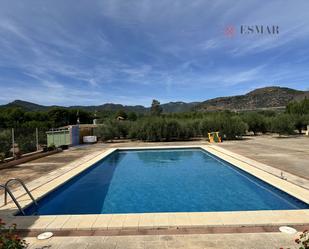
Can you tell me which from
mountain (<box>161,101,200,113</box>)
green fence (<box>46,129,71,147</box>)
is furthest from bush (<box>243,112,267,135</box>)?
mountain (<box>161,101,200,113</box>)

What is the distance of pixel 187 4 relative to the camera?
10242mm

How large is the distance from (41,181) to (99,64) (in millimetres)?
15893

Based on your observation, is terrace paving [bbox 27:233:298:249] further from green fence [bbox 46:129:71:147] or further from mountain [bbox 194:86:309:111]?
mountain [bbox 194:86:309:111]

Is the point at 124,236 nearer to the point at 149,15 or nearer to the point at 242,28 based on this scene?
the point at 242,28

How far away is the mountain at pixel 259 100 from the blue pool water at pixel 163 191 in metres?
62.6

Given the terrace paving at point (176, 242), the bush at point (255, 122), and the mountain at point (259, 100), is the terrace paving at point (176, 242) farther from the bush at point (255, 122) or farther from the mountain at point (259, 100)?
the mountain at point (259, 100)

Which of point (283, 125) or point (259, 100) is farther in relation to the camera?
point (259, 100)

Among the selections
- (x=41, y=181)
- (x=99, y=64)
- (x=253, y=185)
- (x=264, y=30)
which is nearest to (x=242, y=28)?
(x=264, y=30)

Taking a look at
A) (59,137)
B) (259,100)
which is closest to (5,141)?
(59,137)

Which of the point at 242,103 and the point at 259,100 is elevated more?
the point at 259,100

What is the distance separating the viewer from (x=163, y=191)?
6746 mm

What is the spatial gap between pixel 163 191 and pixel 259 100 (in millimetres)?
71561

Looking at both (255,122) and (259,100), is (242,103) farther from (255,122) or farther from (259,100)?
(255,122)

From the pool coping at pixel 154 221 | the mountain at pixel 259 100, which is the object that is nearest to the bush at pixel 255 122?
the pool coping at pixel 154 221
